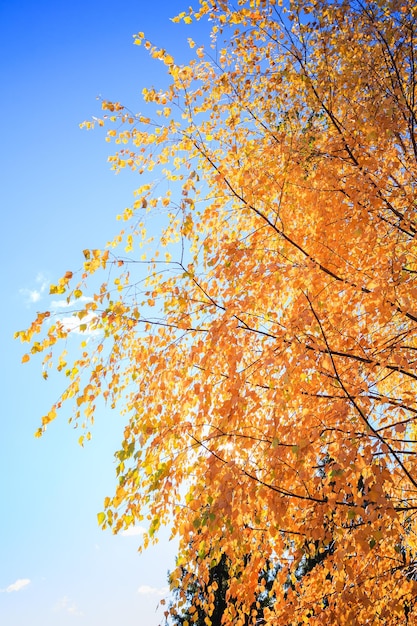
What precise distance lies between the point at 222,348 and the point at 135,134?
2.34 meters

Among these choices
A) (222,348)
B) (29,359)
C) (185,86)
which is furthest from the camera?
(185,86)

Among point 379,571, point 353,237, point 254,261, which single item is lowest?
point 379,571

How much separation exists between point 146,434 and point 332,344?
68.3 inches

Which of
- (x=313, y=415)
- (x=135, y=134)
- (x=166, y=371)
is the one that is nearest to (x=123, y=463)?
(x=166, y=371)

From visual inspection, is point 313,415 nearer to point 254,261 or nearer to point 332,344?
point 332,344

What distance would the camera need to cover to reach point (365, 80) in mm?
4379

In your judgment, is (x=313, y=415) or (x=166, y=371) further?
(x=166, y=371)

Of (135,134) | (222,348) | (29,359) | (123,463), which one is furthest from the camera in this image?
(135,134)

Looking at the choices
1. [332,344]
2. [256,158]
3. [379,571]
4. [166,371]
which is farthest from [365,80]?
[379,571]

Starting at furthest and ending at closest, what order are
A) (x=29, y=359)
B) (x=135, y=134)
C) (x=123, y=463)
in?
(x=135, y=134) → (x=29, y=359) → (x=123, y=463)

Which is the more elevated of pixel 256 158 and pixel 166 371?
pixel 256 158

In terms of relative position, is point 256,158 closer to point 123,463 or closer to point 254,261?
point 254,261

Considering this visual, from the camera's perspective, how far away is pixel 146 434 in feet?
11.0

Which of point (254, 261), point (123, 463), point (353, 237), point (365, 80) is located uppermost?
point (365, 80)
